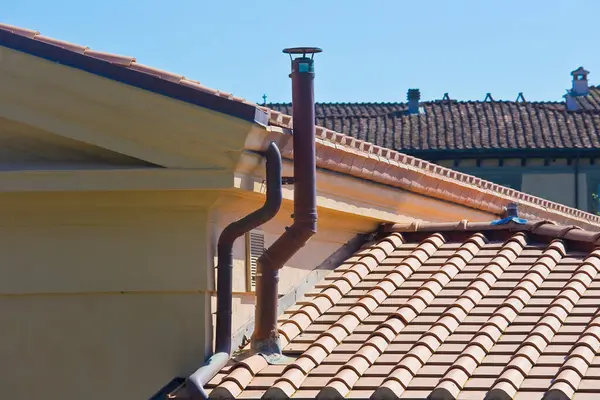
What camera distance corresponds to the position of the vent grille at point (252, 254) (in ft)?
26.0

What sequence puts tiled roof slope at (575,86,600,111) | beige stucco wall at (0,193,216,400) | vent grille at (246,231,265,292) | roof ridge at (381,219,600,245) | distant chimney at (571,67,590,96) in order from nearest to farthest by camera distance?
beige stucco wall at (0,193,216,400)
vent grille at (246,231,265,292)
roof ridge at (381,219,600,245)
tiled roof slope at (575,86,600,111)
distant chimney at (571,67,590,96)

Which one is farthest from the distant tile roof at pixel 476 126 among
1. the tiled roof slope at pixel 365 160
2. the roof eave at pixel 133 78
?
the roof eave at pixel 133 78

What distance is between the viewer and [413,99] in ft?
151

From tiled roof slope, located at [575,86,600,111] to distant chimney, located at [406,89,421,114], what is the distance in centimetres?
596

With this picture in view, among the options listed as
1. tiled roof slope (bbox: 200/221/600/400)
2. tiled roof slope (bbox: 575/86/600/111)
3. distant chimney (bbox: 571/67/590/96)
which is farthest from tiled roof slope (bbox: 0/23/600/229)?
distant chimney (bbox: 571/67/590/96)

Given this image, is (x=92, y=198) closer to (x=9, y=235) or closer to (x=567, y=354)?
(x=9, y=235)

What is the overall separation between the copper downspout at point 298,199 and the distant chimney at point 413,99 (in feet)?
125

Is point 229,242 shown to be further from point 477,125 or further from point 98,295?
point 477,125

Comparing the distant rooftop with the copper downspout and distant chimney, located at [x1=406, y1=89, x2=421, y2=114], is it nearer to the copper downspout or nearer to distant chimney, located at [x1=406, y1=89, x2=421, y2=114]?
distant chimney, located at [x1=406, y1=89, x2=421, y2=114]

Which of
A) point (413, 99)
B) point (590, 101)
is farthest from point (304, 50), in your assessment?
point (590, 101)

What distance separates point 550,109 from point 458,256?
122 feet

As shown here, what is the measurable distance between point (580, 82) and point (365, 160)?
42.1 m

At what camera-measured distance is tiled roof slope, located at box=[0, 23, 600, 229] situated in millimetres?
7539

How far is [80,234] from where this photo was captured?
25.1 feet
